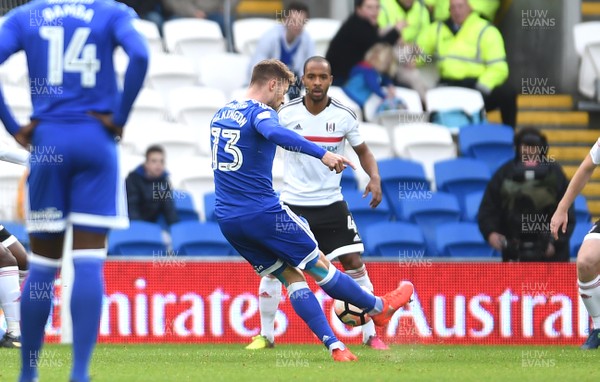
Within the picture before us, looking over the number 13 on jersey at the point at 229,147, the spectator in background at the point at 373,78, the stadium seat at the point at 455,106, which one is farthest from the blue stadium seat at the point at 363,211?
the number 13 on jersey at the point at 229,147

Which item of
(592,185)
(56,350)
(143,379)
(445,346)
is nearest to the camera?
(143,379)

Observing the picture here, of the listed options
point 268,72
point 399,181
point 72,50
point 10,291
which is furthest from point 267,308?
point 72,50

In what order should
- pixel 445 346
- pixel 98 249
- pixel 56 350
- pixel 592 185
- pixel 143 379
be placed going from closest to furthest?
pixel 98 249, pixel 143 379, pixel 56 350, pixel 445 346, pixel 592 185

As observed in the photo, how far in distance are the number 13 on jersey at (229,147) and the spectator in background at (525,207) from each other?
12.3ft

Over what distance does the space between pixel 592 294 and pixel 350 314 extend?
209 centimetres

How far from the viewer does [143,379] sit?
6.92 m

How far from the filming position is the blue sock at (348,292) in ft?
25.8

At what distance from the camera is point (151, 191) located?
1181cm

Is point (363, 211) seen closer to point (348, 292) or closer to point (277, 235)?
point (348, 292)

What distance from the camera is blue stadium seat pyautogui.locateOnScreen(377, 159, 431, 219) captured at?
12750mm

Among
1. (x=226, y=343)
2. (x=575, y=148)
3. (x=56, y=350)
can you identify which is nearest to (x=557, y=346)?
(x=226, y=343)

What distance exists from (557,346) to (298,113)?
9.23ft

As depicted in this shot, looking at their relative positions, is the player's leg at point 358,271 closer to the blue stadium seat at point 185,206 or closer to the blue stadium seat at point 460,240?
the blue stadium seat at point 460,240

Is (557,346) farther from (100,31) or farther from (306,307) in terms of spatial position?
(100,31)
